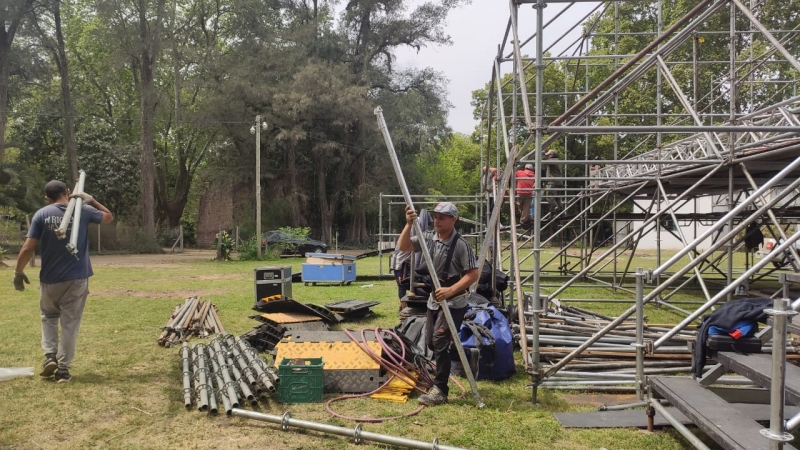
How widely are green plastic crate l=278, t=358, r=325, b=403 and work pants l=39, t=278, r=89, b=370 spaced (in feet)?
7.12

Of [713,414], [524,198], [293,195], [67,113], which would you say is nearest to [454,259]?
[713,414]

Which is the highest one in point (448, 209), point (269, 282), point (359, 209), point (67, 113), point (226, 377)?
point (67, 113)

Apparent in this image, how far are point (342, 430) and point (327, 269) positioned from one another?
10.2m

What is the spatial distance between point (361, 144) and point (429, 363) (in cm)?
2875

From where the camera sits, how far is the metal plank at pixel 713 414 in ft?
10.4

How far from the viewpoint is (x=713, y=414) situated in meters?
3.56

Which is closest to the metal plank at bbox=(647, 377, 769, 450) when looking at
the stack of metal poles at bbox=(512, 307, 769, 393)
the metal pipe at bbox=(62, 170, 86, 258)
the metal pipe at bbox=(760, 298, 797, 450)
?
the metal pipe at bbox=(760, 298, 797, 450)

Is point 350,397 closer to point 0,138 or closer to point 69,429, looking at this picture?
point 69,429

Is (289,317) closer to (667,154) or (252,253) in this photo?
(667,154)

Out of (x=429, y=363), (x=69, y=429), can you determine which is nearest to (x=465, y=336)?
(x=429, y=363)

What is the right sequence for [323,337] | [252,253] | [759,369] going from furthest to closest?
[252,253] → [323,337] → [759,369]

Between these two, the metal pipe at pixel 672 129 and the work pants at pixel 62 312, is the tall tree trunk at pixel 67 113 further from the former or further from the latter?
the metal pipe at pixel 672 129

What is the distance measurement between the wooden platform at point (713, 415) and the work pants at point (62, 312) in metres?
5.20

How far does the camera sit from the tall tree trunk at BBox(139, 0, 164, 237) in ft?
98.0
